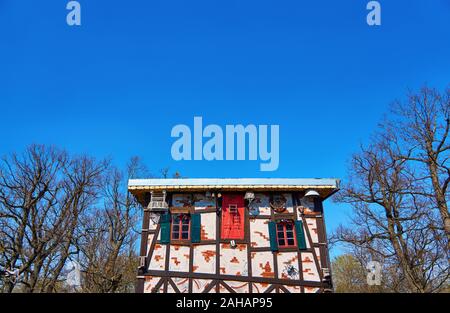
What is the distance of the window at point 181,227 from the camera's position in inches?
498

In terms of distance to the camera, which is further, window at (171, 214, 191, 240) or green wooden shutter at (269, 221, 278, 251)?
window at (171, 214, 191, 240)

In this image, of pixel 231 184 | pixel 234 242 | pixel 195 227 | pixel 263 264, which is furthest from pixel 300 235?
pixel 195 227

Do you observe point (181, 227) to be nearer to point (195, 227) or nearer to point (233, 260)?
point (195, 227)

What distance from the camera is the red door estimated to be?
1261cm

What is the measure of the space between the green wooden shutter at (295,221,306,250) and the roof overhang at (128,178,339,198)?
4.83ft

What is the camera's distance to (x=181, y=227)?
503 inches

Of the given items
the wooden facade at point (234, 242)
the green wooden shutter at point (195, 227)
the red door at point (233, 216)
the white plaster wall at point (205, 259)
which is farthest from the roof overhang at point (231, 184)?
the white plaster wall at point (205, 259)

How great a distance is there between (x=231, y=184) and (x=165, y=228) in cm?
321

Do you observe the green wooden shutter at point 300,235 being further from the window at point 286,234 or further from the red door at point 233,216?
the red door at point 233,216

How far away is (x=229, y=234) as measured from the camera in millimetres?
12586

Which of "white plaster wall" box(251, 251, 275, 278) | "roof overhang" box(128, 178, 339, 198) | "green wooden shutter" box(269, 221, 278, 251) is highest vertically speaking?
"roof overhang" box(128, 178, 339, 198)

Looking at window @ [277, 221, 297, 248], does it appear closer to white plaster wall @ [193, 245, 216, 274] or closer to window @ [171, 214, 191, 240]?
white plaster wall @ [193, 245, 216, 274]

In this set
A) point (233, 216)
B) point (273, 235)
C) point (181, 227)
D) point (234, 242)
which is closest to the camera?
point (234, 242)

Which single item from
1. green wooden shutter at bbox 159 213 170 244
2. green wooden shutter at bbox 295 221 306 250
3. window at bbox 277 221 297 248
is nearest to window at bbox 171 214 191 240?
green wooden shutter at bbox 159 213 170 244
